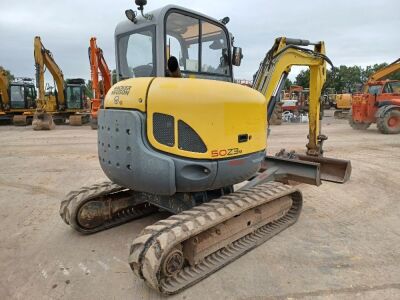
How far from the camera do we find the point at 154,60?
147 inches

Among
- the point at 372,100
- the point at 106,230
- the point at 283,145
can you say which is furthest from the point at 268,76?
the point at 372,100

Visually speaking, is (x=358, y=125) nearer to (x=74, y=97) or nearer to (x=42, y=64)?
(x=42, y=64)

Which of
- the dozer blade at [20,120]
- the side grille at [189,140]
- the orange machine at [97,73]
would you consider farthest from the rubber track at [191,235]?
the dozer blade at [20,120]

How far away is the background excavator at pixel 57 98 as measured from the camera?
722 inches

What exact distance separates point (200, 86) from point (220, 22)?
49.5 inches

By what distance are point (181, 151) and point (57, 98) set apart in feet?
70.8

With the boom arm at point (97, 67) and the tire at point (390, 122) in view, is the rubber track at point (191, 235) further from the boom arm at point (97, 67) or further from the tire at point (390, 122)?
the boom arm at point (97, 67)

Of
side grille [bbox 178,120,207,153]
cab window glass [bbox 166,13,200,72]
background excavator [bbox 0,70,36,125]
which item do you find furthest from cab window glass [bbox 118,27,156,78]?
background excavator [bbox 0,70,36,125]

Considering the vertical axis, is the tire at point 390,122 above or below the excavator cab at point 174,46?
below

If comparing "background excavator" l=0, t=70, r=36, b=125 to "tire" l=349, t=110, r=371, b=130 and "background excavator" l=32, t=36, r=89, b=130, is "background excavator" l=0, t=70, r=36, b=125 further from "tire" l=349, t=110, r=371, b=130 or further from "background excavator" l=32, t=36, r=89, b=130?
Result: "tire" l=349, t=110, r=371, b=130

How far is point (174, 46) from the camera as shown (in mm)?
3818

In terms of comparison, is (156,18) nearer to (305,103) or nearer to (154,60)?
(154,60)

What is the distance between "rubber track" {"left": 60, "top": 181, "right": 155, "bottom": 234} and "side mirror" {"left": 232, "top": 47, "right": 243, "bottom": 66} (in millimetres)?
2168

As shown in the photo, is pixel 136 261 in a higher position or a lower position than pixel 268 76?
lower
